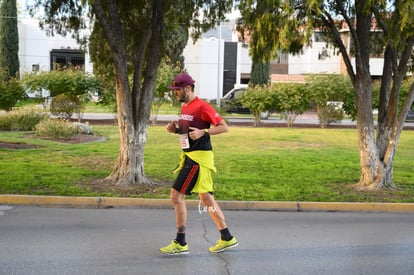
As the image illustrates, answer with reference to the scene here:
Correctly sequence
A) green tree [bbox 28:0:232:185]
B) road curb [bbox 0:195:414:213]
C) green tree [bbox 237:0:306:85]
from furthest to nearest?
green tree [bbox 28:0:232:185]
green tree [bbox 237:0:306:85]
road curb [bbox 0:195:414:213]

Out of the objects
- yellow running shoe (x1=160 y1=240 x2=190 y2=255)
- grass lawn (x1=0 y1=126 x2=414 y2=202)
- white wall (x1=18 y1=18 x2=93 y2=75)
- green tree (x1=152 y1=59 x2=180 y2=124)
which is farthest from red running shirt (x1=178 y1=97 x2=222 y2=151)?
Answer: white wall (x1=18 y1=18 x2=93 y2=75)

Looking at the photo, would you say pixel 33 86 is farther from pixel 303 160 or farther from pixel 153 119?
pixel 303 160

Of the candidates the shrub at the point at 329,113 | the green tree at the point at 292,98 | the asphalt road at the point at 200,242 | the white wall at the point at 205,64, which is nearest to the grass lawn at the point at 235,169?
the asphalt road at the point at 200,242

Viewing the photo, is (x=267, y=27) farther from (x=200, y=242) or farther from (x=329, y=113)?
(x=329, y=113)

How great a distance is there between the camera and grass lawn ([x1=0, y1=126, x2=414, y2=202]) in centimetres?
922

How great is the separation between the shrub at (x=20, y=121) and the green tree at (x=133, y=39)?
9246 mm

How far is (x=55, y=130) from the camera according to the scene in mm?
16844

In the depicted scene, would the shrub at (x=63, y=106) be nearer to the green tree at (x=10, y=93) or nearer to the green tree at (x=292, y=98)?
the green tree at (x=10, y=93)

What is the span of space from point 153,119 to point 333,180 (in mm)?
14139

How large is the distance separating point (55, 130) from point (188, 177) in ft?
39.4

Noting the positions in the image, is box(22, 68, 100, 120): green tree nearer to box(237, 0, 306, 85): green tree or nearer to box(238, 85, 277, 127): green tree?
box(238, 85, 277, 127): green tree

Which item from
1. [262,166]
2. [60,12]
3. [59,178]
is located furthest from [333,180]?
[60,12]

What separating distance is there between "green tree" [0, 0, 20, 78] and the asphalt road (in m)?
32.6

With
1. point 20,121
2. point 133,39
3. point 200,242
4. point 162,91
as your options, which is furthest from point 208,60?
point 200,242
